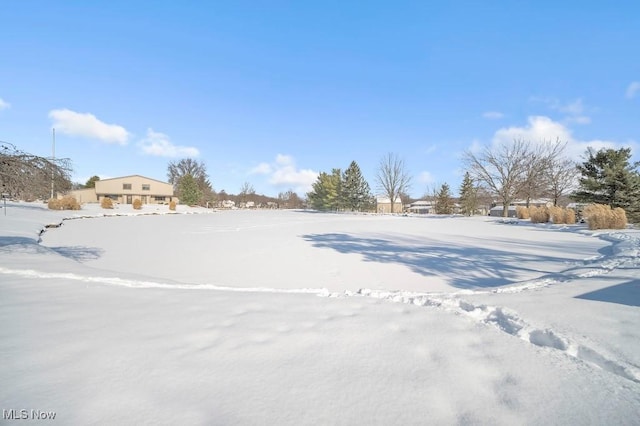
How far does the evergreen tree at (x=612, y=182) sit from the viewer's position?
20.0 m

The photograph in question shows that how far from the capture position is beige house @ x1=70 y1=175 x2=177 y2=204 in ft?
182

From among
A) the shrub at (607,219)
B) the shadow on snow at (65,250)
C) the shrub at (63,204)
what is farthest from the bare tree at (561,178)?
the shrub at (63,204)

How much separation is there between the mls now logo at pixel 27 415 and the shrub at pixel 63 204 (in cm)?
3822

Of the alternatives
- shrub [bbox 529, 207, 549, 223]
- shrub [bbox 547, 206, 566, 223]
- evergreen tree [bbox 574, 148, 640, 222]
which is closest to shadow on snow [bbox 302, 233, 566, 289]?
shrub [bbox 547, 206, 566, 223]

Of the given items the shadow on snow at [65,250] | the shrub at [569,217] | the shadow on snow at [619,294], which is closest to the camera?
the shadow on snow at [619,294]

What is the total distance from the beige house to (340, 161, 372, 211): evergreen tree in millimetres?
35388

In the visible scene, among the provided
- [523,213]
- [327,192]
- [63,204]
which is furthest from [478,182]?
[63,204]

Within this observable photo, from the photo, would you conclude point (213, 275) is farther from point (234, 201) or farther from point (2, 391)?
point (234, 201)

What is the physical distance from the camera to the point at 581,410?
1715 millimetres

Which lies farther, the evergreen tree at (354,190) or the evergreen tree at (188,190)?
the evergreen tree at (188,190)

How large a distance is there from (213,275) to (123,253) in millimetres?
5091

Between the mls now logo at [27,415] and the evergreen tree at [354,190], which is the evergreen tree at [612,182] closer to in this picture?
the mls now logo at [27,415]

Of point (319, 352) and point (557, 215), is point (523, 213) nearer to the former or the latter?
point (557, 215)

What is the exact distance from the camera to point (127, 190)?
5662 centimetres
